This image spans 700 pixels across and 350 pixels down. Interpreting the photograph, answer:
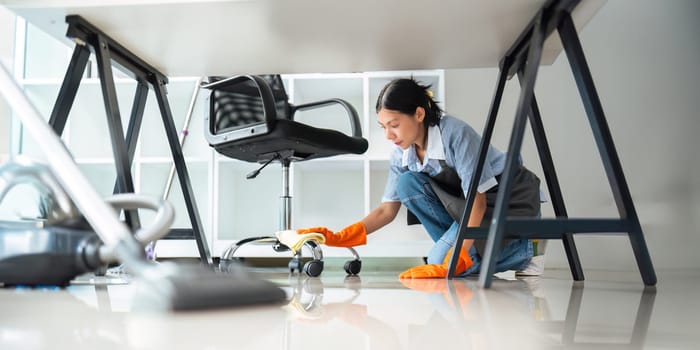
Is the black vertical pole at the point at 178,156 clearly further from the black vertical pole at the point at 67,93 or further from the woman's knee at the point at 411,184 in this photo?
the woman's knee at the point at 411,184

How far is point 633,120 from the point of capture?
221 cm

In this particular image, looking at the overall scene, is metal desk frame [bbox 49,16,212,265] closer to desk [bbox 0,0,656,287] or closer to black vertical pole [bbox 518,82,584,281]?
desk [bbox 0,0,656,287]

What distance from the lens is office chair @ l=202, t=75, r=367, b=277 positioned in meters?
1.74

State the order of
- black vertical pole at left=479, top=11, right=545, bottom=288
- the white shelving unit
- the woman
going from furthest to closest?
the white shelving unit, the woman, black vertical pole at left=479, top=11, right=545, bottom=288

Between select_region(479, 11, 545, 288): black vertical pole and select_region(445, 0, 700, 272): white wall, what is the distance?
4.04 feet

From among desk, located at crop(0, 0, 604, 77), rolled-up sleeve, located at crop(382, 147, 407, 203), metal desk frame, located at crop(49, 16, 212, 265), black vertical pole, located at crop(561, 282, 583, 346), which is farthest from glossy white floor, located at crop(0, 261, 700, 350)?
rolled-up sleeve, located at crop(382, 147, 407, 203)

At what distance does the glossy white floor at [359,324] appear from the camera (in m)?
0.45

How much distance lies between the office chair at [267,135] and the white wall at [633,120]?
1.04m

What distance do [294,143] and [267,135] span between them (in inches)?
4.3

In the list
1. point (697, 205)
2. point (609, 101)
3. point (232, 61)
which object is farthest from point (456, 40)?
point (609, 101)

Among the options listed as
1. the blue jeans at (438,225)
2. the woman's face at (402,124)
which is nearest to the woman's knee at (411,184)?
the blue jeans at (438,225)

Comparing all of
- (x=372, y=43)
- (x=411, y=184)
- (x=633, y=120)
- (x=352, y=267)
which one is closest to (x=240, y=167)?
(x=352, y=267)

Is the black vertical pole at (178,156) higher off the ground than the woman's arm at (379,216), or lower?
higher

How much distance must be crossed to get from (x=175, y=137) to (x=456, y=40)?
83 cm
